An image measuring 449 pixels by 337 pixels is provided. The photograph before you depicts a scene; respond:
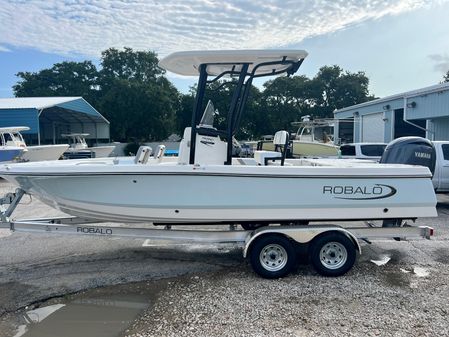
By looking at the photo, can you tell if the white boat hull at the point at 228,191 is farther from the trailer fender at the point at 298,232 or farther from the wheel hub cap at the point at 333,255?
the wheel hub cap at the point at 333,255

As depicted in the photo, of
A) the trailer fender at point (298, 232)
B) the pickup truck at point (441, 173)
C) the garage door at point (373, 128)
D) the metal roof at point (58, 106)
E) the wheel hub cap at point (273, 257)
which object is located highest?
the metal roof at point (58, 106)

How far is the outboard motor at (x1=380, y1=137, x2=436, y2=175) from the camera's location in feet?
19.0

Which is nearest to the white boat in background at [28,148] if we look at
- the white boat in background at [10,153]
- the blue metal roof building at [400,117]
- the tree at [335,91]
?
the white boat in background at [10,153]

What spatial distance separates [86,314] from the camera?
400 cm

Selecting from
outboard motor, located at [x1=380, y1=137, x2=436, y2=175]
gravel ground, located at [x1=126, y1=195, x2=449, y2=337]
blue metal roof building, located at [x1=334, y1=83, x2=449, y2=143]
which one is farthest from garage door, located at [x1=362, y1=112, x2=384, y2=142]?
gravel ground, located at [x1=126, y1=195, x2=449, y2=337]

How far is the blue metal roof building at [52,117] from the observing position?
22000mm

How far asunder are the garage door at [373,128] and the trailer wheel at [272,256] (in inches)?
708

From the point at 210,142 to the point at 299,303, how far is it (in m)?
2.22

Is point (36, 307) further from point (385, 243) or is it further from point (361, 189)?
point (385, 243)

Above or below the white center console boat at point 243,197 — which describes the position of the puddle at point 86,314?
below

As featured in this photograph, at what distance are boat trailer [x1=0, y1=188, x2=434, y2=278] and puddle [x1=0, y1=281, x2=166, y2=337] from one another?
703 millimetres

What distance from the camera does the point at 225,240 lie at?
4.98 meters

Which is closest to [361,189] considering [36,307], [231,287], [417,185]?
[417,185]

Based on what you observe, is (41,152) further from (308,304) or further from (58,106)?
(308,304)
